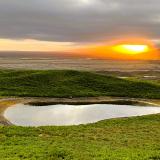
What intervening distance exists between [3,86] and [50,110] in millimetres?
17084

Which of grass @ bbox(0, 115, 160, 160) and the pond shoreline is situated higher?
grass @ bbox(0, 115, 160, 160)

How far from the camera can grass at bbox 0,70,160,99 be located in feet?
194

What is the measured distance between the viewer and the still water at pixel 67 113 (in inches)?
1584

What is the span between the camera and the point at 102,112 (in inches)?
1829

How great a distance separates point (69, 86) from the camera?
2489 inches

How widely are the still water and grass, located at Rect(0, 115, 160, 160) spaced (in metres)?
7.01

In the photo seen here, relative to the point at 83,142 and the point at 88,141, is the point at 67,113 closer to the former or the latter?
the point at 88,141

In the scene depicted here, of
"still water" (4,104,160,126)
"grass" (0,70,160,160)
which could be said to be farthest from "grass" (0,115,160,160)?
"still water" (4,104,160,126)

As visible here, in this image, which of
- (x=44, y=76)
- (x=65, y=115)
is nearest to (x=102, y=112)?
(x=65, y=115)

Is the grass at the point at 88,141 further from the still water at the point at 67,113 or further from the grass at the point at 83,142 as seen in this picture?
the still water at the point at 67,113

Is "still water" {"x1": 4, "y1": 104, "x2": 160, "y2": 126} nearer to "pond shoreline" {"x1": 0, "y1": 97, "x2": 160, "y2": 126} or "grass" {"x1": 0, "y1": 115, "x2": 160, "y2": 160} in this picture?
"pond shoreline" {"x1": 0, "y1": 97, "x2": 160, "y2": 126}

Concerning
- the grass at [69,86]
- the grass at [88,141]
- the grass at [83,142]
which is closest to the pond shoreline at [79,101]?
the grass at [69,86]

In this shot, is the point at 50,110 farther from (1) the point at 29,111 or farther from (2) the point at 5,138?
(2) the point at 5,138

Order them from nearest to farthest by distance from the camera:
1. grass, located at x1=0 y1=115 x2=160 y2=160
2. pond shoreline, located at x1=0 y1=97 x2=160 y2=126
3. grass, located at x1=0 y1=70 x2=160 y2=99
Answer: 1. grass, located at x1=0 y1=115 x2=160 y2=160
2. pond shoreline, located at x1=0 y1=97 x2=160 y2=126
3. grass, located at x1=0 y1=70 x2=160 y2=99
